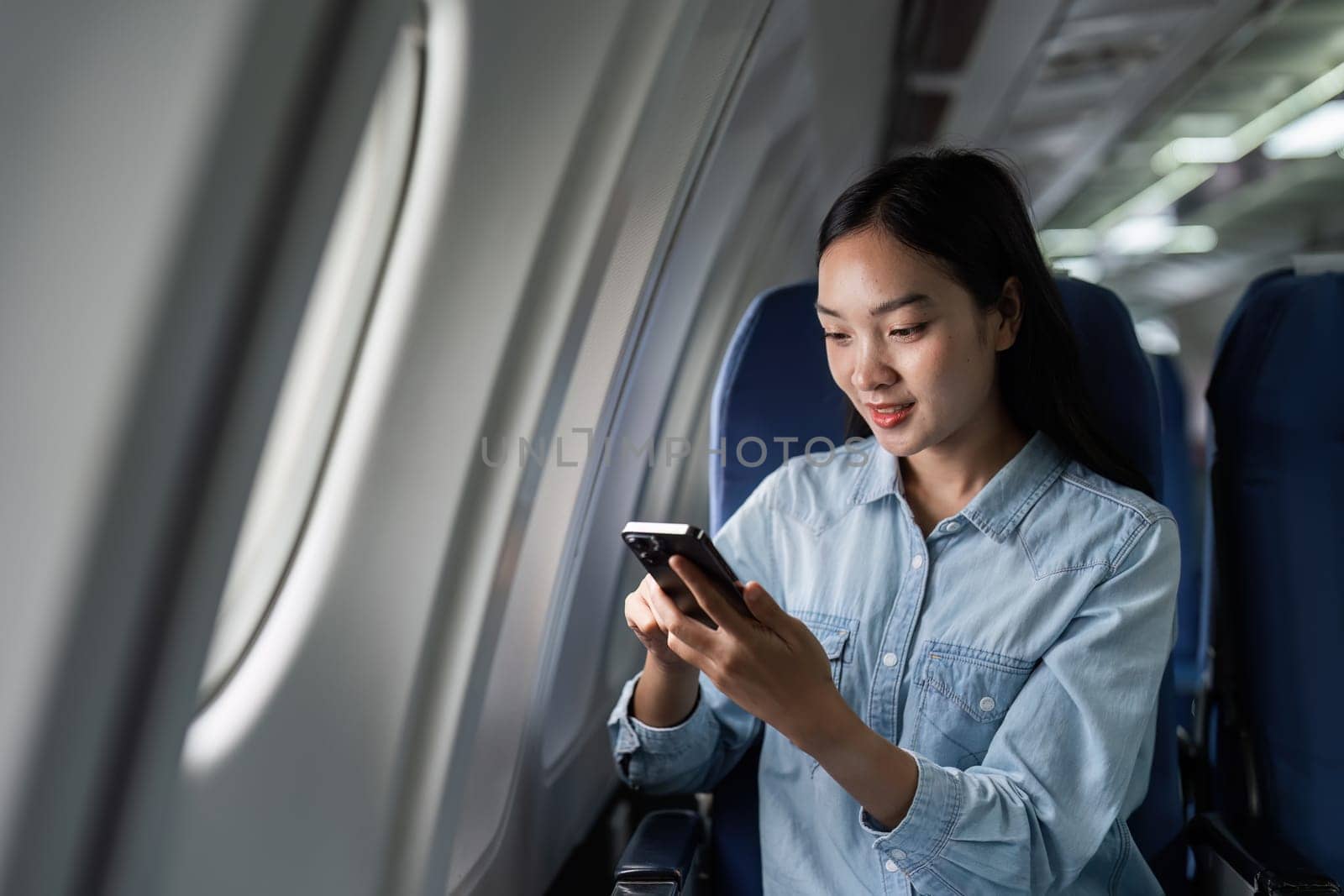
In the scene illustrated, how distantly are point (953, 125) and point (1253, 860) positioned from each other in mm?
4655

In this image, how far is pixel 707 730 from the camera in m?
1.86

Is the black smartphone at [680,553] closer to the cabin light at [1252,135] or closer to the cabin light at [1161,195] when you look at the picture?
the cabin light at [1252,135]

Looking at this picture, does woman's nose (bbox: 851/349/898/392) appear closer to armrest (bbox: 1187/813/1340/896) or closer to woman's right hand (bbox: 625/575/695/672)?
woman's right hand (bbox: 625/575/695/672)

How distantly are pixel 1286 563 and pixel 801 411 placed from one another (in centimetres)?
90

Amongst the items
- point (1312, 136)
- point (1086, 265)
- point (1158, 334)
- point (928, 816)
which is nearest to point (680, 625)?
point (928, 816)

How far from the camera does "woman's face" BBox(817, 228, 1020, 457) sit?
1.62 metres

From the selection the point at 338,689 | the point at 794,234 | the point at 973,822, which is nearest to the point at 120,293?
the point at 338,689

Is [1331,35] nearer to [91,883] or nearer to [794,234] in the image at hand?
[794,234]

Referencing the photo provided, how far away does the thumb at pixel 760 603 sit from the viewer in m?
1.38

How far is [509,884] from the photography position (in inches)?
86.5

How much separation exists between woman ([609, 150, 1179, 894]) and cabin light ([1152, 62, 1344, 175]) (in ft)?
16.3

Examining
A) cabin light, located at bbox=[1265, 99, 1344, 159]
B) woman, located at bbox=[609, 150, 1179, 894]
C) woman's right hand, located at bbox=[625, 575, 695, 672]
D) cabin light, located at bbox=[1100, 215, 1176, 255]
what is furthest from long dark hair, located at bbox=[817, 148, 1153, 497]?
cabin light, located at bbox=[1100, 215, 1176, 255]

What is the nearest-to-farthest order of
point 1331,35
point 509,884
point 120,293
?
point 120,293, point 509,884, point 1331,35

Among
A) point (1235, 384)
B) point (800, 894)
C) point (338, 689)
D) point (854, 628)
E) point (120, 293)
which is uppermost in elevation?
point (1235, 384)
